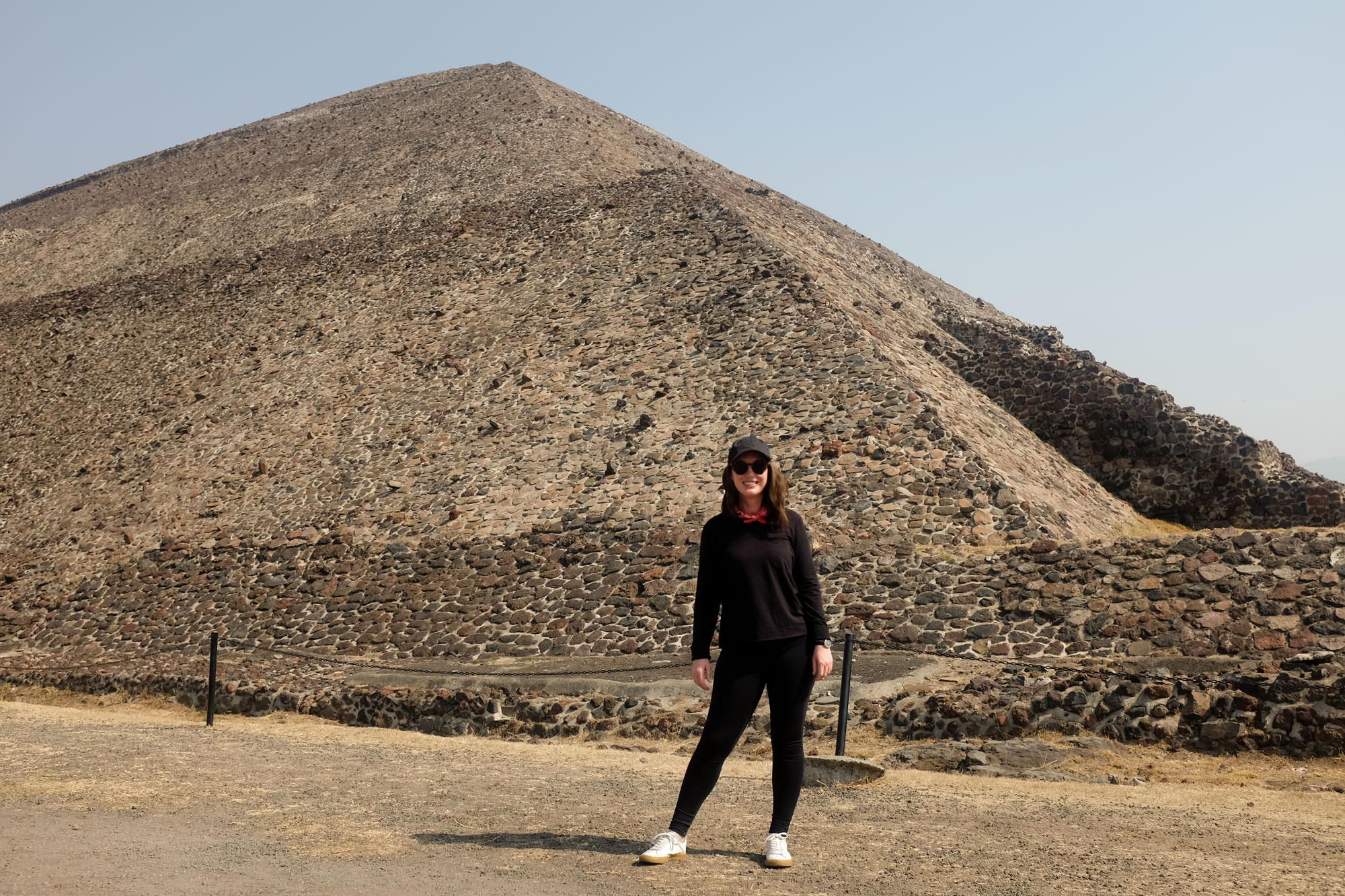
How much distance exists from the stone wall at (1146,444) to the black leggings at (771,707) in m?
15.6

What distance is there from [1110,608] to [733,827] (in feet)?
22.9

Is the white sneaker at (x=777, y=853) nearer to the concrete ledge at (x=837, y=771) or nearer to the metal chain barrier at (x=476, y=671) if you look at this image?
the concrete ledge at (x=837, y=771)

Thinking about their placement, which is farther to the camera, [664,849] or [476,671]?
[476,671]

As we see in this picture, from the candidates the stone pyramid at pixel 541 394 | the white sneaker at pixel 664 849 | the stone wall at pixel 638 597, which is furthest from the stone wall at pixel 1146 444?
the white sneaker at pixel 664 849

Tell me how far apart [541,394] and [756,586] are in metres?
15.5

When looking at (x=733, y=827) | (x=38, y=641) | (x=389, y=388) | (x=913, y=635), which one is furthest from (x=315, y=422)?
(x=733, y=827)

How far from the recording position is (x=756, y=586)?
5.61 m

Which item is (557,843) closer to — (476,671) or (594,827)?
(594,827)

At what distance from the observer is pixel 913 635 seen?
12.8m

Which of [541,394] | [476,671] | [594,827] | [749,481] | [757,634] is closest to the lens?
[757,634]


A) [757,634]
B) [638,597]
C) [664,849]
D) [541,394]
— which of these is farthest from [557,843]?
[541,394]

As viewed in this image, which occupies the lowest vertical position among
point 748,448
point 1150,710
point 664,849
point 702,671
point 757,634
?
point 664,849

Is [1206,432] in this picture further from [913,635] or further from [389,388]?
[389,388]

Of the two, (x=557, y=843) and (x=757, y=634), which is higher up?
(x=757, y=634)
